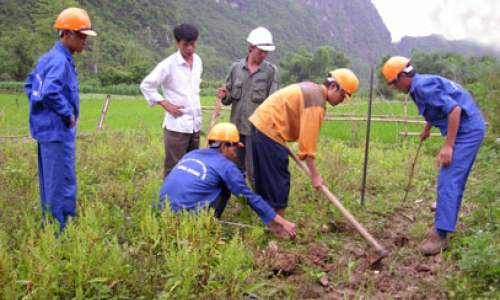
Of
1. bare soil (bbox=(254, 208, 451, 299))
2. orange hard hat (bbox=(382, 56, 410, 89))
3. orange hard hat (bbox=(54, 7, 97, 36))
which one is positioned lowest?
bare soil (bbox=(254, 208, 451, 299))

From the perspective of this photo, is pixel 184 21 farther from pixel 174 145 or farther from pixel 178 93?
pixel 174 145

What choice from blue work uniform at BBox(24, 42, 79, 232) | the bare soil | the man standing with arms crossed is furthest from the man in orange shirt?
blue work uniform at BBox(24, 42, 79, 232)

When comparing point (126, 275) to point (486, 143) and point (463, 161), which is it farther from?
point (486, 143)

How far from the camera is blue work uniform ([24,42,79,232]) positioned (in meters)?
2.95

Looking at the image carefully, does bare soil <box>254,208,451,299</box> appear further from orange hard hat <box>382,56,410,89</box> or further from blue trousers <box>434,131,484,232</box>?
orange hard hat <box>382,56,410,89</box>

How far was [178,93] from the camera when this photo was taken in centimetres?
416

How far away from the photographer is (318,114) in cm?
322

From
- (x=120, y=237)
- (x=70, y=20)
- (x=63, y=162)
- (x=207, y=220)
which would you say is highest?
(x=70, y=20)

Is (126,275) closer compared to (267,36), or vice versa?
(126,275)

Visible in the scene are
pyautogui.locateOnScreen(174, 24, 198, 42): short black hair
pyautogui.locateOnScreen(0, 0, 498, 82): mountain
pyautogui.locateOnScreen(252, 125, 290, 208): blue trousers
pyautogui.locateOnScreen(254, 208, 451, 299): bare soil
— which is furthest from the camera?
pyautogui.locateOnScreen(0, 0, 498, 82): mountain

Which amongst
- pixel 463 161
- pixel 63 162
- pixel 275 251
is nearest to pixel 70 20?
pixel 63 162

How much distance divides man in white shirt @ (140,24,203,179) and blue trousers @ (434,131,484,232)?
8.23ft

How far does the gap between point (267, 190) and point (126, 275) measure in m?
1.60

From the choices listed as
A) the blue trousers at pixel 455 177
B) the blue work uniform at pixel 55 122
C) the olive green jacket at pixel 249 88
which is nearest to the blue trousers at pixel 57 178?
the blue work uniform at pixel 55 122
